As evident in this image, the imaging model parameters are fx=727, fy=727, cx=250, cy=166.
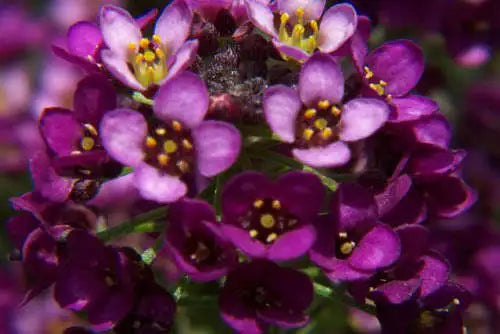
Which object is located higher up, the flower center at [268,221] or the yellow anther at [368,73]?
the yellow anther at [368,73]

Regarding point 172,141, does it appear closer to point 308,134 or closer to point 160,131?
point 160,131

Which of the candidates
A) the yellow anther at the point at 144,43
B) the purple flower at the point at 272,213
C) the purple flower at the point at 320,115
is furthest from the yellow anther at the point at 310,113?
the yellow anther at the point at 144,43

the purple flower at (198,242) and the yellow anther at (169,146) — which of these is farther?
the yellow anther at (169,146)

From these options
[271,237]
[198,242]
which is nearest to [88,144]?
[198,242]

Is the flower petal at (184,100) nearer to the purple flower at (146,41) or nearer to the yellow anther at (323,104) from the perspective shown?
the purple flower at (146,41)

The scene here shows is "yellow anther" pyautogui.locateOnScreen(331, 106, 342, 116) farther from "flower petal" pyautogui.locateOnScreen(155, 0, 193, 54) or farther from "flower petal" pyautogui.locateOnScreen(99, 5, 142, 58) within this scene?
"flower petal" pyautogui.locateOnScreen(99, 5, 142, 58)

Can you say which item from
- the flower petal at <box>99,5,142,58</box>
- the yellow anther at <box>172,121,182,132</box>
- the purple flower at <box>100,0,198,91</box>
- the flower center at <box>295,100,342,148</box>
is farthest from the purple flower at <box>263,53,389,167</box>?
the flower petal at <box>99,5,142,58</box>

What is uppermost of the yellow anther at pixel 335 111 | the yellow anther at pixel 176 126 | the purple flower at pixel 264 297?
the yellow anther at pixel 176 126
